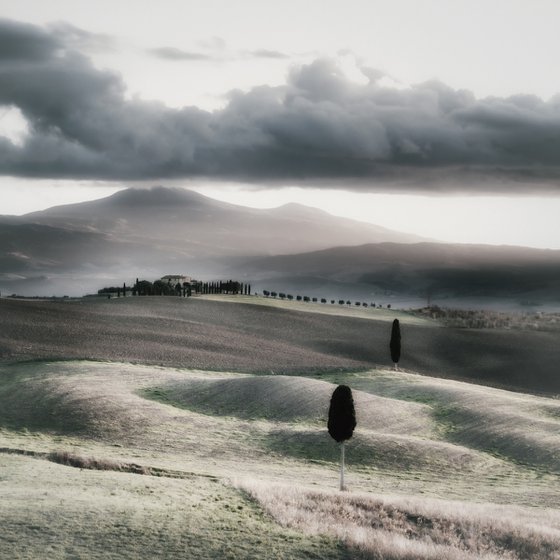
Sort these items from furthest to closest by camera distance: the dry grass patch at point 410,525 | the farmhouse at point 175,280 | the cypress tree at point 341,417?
the farmhouse at point 175,280
the cypress tree at point 341,417
the dry grass patch at point 410,525

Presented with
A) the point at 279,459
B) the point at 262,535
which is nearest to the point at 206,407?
the point at 279,459

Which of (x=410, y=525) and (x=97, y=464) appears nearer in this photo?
(x=410, y=525)

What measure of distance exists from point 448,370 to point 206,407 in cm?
3698

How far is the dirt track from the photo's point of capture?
7012 cm

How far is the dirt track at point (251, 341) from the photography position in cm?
7012

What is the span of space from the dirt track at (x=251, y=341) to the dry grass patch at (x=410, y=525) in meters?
37.1

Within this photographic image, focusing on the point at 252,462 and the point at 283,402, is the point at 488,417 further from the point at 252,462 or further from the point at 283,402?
the point at 252,462

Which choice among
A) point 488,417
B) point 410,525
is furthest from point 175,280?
point 410,525

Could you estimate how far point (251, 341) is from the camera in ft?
278

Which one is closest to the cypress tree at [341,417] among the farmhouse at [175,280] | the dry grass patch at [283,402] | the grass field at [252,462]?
the grass field at [252,462]

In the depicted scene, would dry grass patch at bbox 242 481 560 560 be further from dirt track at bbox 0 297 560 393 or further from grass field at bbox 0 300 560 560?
dirt track at bbox 0 297 560 393

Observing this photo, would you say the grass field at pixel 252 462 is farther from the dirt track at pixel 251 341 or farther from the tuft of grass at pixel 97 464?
the dirt track at pixel 251 341

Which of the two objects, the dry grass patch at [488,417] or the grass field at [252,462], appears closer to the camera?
the grass field at [252,462]

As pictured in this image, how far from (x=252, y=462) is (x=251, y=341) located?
43897 mm
